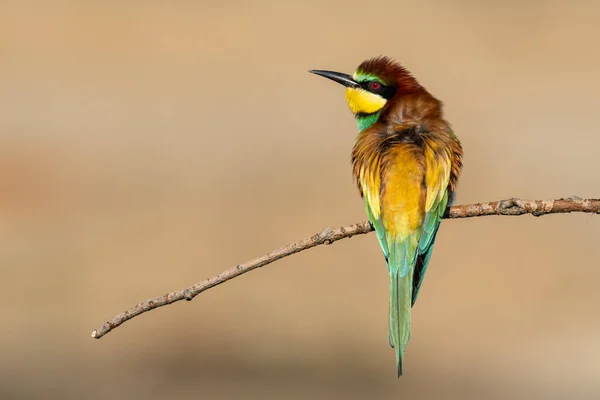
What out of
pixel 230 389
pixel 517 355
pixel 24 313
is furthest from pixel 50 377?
pixel 517 355

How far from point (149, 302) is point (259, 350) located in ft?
21.1

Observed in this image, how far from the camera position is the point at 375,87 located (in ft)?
10.2

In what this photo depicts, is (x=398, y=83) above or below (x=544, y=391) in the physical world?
above

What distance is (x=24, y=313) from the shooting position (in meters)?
8.20

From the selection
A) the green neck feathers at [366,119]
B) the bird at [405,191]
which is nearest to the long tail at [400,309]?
the bird at [405,191]

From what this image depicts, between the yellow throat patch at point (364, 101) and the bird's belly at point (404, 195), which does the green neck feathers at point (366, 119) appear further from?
the bird's belly at point (404, 195)

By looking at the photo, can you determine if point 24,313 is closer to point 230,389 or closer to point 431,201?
point 230,389

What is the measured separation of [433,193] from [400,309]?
27 cm

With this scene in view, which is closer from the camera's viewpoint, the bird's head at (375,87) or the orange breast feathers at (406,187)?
the orange breast feathers at (406,187)

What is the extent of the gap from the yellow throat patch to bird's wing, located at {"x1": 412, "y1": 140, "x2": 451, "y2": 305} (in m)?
0.42

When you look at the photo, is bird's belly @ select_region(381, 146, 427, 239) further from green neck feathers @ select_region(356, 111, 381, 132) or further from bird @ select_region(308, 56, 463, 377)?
green neck feathers @ select_region(356, 111, 381, 132)

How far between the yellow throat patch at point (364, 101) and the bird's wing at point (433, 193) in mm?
420

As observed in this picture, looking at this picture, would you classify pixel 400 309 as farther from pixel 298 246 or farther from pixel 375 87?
pixel 375 87

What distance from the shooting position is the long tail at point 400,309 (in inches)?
103
